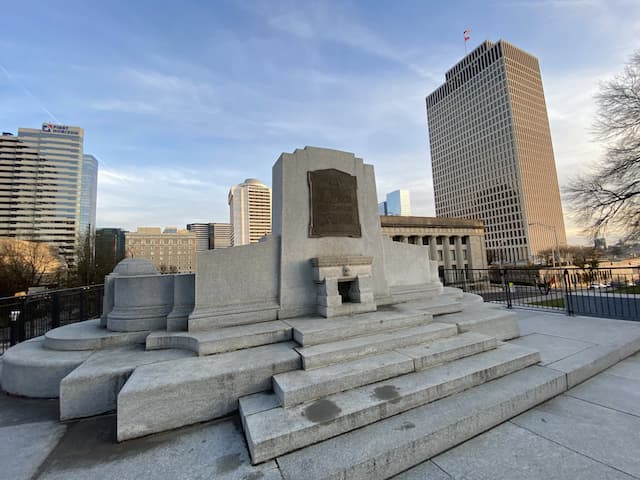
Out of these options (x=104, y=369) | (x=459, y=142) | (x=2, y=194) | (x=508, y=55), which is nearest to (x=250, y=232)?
(x=2, y=194)

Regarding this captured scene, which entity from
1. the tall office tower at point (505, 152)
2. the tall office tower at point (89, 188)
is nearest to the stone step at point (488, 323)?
the tall office tower at point (505, 152)

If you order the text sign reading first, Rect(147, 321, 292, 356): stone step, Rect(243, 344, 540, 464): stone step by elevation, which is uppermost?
the text sign reading first

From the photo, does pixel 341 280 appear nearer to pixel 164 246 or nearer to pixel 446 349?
pixel 446 349

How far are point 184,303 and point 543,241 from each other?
121 metres

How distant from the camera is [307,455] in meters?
2.58

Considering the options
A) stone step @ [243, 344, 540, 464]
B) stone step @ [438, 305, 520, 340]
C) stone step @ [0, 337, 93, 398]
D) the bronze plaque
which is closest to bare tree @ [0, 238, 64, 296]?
stone step @ [0, 337, 93, 398]

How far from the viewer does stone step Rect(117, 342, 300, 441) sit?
3.17 metres

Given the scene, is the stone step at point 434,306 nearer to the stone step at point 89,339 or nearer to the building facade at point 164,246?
the stone step at point 89,339

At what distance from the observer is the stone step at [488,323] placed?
5.45 metres

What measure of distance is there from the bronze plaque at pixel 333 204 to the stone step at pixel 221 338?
2.52 meters

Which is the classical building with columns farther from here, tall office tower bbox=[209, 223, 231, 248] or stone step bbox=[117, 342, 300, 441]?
tall office tower bbox=[209, 223, 231, 248]

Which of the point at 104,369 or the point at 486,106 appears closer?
the point at 104,369

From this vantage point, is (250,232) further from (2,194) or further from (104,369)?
(104,369)

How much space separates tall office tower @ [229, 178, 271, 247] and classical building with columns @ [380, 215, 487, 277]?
64680 mm
